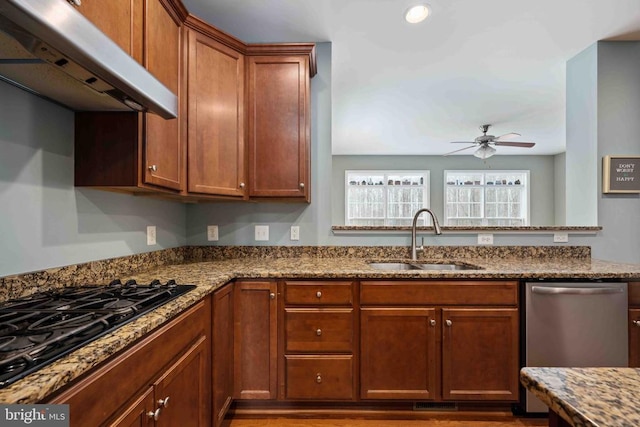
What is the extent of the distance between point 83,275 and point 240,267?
80 centimetres

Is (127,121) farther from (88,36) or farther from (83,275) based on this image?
(83,275)

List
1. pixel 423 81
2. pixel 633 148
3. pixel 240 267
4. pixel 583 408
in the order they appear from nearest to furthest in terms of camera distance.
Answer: pixel 583 408, pixel 240 267, pixel 633 148, pixel 423 81

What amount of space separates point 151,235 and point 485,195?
22.9 ft

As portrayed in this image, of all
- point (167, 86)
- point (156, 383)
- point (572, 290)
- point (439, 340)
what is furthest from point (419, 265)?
point (167, 86)

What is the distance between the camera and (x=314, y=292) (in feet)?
5.92

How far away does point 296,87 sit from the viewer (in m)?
2.10

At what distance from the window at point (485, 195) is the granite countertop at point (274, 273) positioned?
479 cm

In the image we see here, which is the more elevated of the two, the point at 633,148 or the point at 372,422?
the point at 633,148

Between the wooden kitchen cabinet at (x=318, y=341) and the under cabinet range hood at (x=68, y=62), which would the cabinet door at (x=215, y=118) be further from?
the wooden kitchen cabinet at (x=318, y=341)

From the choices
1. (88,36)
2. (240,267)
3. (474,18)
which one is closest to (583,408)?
(88,36)

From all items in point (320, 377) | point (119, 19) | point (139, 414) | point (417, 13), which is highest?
point (417, 13)

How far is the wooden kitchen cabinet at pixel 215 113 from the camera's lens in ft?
5.84

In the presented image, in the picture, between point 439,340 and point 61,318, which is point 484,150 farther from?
point 61,318

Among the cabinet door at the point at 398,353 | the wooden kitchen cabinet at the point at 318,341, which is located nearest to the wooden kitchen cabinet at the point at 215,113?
the wooden kitchen cabinet at the point at 318,341
